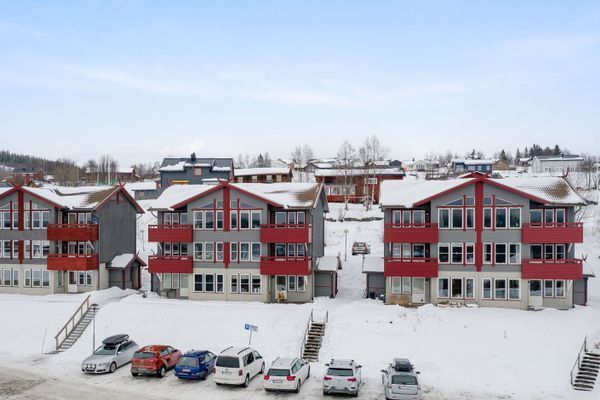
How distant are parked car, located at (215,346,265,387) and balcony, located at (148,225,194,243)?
1717 centimetres

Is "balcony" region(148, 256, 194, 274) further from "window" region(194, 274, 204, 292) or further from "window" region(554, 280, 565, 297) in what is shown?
"window" region(554, 280, 565, 297)

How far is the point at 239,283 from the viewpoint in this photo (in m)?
44.8

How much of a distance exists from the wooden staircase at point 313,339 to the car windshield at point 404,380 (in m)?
7.52

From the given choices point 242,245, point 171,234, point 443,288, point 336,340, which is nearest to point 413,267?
point 443,288

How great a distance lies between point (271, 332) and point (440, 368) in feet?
36.1

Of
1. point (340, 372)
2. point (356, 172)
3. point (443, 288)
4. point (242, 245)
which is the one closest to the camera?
point (340, 372)

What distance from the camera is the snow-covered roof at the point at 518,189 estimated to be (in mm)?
40594

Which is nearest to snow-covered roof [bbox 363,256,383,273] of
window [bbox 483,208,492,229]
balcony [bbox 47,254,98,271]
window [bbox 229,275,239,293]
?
window [bbox 483,208,492,229]

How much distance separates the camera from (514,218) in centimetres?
4131

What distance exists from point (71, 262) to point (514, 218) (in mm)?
35124

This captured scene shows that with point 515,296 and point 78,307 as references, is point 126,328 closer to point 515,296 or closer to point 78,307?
point 78,307

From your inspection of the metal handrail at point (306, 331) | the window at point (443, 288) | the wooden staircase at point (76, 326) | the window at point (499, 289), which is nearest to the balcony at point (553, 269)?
the window at point (499, 289)

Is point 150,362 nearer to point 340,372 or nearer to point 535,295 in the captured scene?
point 340,372

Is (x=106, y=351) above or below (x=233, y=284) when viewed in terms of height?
below
